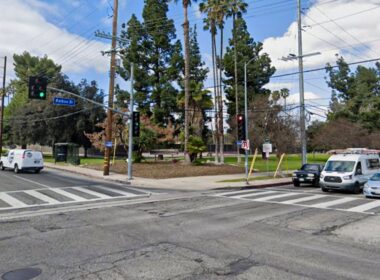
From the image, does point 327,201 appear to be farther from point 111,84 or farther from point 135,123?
point 111,84

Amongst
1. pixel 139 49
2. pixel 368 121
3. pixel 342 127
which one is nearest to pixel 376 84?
pixel 368 121

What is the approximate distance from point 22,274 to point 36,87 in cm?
1698

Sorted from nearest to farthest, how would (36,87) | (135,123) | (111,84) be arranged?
(36,87)
(135,123)
(111,84)

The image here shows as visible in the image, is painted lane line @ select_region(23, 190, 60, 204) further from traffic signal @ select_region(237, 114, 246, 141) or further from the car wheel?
the car wheel

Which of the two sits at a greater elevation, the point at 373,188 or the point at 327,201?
the point at 373,188

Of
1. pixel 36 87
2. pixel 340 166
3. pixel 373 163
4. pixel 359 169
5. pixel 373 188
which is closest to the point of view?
pixel 373 188

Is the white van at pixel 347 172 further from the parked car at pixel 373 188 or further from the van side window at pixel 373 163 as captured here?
the parked car at pixel 373 188

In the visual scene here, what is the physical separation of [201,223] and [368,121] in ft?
204

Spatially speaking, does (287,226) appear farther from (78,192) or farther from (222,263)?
(78,192)

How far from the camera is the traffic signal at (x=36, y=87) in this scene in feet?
68.3

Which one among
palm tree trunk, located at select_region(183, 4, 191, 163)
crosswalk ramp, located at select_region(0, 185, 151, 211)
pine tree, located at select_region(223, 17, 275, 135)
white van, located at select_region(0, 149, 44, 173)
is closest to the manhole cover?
crosswalk ramp, located at select_region(0, 185, 151, 211)

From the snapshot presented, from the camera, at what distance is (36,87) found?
2100 centimetres

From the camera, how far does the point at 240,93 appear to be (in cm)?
5491

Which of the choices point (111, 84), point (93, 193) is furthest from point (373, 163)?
point (111, 84)
